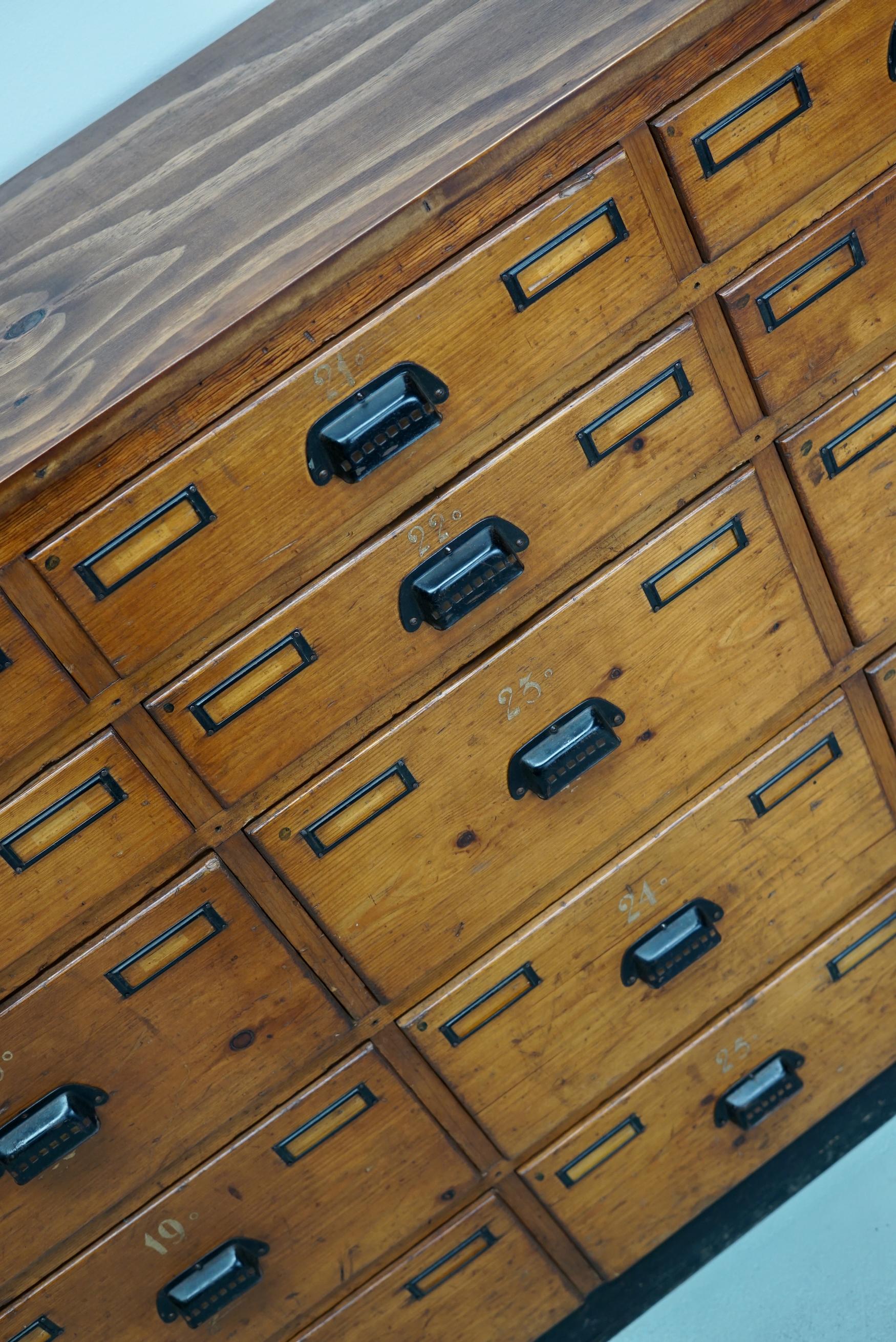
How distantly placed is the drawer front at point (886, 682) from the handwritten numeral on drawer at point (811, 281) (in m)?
0.40

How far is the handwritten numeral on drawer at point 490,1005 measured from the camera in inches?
58.9

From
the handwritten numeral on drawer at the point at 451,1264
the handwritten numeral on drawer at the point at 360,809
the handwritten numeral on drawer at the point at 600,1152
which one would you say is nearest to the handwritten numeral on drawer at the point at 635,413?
the handwritten numeral on drawer at the point at 360,809

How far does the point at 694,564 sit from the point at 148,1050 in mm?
678

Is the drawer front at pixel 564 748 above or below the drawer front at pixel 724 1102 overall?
above

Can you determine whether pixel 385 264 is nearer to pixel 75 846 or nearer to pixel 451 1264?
pixel 75 846

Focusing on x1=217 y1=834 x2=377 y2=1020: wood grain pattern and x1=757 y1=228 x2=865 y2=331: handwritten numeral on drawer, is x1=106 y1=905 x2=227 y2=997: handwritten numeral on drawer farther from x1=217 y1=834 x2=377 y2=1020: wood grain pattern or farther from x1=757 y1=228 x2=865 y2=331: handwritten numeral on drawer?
x1=757 y1=228 x2=865 y2=331: handwritten numeral on drawer

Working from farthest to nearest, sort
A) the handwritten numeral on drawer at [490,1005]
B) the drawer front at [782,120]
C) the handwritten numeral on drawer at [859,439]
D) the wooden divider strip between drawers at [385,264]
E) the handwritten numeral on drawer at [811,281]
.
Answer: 1. the handwritten numeral on drawer at [490,1005]
2. the handwritten numeral on drawer at [859,439]
3. the handwritten numeral on drawer at [811,281]
4. the drawer front at [782,120]
5. the wooden divider strip between drawers at [385,264]

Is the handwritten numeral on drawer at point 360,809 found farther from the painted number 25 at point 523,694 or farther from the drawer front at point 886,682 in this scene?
the drawer front at point 886,682

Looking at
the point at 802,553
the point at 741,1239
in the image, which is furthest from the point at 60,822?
the point at 741,1239

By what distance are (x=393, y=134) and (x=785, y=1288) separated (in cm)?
137

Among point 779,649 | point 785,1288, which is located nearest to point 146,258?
point 779,649

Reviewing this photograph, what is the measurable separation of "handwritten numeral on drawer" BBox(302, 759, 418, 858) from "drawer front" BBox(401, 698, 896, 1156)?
23 cm

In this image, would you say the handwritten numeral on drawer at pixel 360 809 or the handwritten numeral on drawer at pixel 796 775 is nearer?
the handwritten numeral on drawer at pixel 360 809

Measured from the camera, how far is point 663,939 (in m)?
1.55
